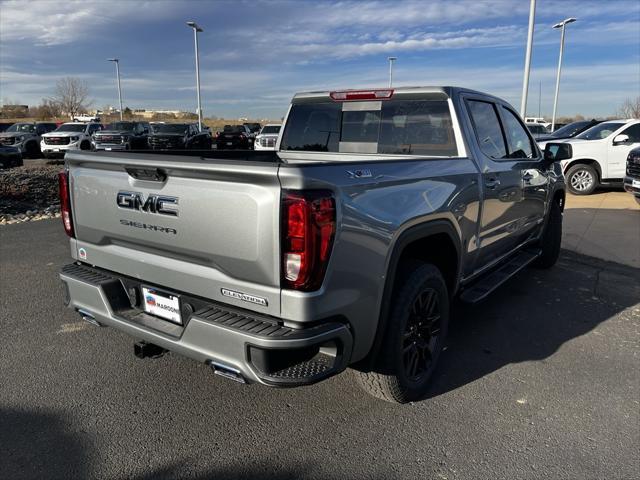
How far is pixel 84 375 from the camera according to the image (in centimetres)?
342

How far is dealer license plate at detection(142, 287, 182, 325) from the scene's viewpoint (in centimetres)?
270

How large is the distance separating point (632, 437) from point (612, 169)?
1089 cm

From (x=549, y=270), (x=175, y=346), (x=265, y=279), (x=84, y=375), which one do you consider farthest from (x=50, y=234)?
(x=549, y=270)

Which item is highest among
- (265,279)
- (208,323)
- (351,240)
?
(351,240)

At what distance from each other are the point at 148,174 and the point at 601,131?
1283 centimetres

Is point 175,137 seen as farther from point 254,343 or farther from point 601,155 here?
point 254,343

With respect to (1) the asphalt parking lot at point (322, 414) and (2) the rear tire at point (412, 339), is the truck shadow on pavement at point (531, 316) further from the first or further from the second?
(2) the rear tire at point (412, 339)

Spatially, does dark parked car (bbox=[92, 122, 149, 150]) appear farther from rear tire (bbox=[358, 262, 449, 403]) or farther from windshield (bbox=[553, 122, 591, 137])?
rear tire (bbox=[358, 262, 449, 403])

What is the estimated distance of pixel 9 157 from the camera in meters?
15.8

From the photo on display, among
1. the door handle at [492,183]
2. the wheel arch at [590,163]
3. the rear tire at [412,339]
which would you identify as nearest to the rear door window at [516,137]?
the door handle at [492,183]

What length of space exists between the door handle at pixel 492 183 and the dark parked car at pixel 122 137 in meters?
21.4

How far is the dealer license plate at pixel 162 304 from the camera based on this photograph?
8.87ft

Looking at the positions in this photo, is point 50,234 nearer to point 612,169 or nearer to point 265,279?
point 265,279

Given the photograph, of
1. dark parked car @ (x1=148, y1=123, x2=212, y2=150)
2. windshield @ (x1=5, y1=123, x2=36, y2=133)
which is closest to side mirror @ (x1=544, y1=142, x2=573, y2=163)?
dark parked car @ (x1=148, y1=123, x2=212, y2=150)
